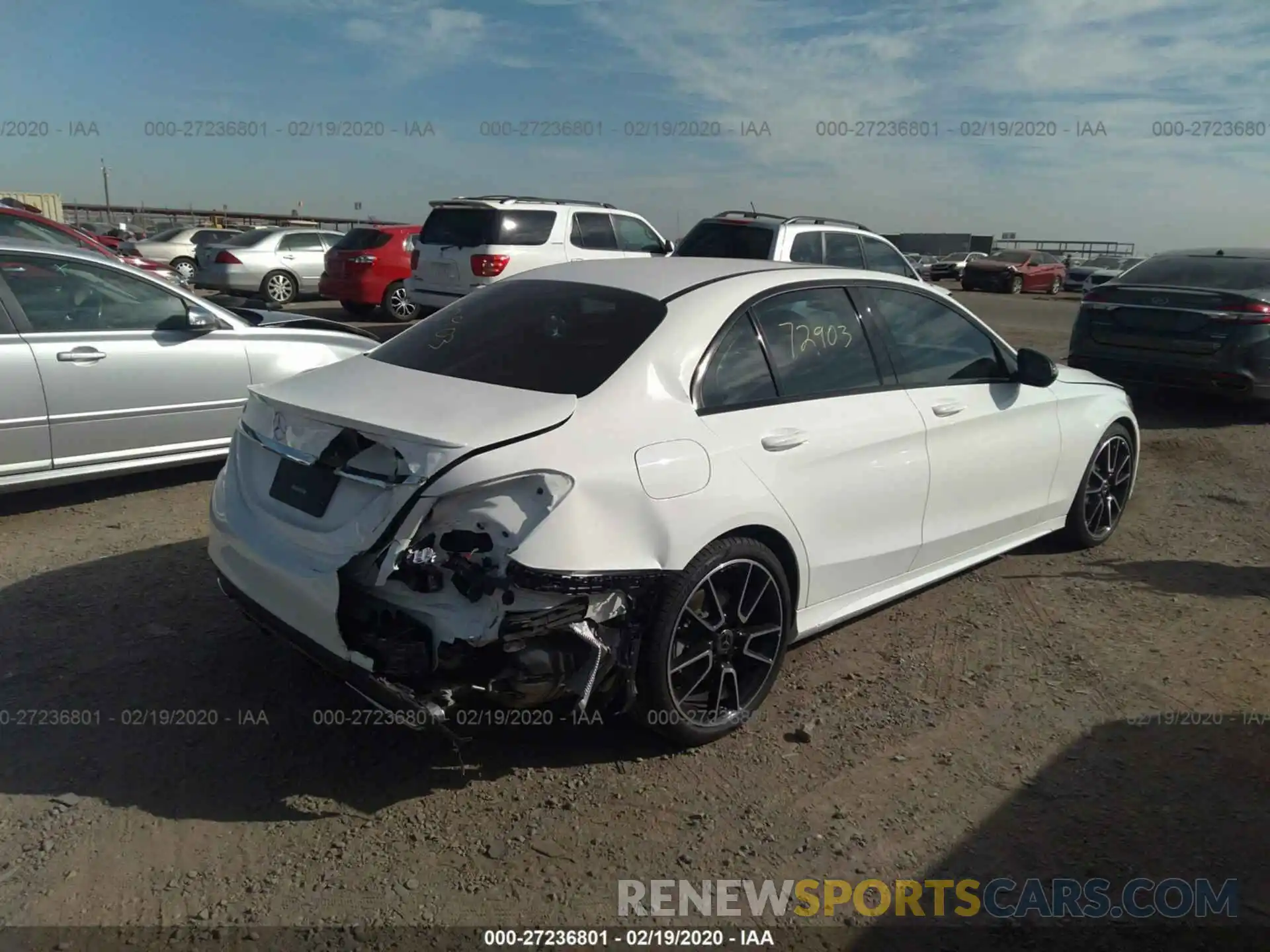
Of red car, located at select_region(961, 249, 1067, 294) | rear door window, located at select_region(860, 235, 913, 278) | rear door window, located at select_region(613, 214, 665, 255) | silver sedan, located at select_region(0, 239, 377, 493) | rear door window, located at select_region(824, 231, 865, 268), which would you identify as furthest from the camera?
red car, located at select_region(961, 249, 1067, 294)

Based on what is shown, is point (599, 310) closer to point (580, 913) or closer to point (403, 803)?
point (403, 803)

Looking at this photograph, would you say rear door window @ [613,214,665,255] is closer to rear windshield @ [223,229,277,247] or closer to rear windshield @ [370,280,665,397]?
rear windshield @ [223,229,277,247]

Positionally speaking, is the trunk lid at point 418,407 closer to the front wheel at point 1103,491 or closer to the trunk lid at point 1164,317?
the front wheel at point 1103,491

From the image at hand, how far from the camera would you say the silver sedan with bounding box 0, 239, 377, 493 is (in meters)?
5.33

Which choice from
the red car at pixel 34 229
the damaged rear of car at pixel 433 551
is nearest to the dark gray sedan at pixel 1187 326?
the damaged rear of car at pixel 433 551

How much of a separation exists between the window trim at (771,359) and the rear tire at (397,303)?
467 inches

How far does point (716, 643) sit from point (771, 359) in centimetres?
111

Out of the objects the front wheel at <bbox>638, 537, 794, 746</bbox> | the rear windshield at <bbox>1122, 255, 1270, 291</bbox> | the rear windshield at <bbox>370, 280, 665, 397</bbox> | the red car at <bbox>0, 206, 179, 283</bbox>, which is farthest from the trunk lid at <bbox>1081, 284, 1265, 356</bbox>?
the red car at <bbox>0, 206, 179, 283</bbox>

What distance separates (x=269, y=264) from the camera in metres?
17.5

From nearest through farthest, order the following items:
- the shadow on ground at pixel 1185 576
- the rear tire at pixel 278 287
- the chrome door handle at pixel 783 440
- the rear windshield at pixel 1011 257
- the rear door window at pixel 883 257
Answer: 1. the chrome door handle at pixel 783 440
2. the shadow on ground at pixel 1185 576
3. the rear door window at pixel 883 257
4. the rear tire at pixel 278 287
5. the rear windshield at pixel 1011 257

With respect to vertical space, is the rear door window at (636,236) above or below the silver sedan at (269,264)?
above

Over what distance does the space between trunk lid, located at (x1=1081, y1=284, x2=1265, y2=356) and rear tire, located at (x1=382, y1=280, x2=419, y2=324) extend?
32.3 ft

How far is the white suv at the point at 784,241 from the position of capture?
10125 mm

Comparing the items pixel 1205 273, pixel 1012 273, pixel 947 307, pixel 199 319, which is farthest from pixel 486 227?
pixel 1012 273
